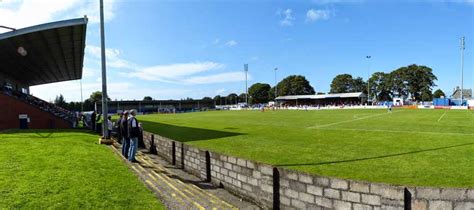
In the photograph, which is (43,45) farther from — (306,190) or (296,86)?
(296,86)

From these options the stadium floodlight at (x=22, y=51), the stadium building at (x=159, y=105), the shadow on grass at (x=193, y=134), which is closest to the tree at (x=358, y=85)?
the stadium building at (x=159, y=105)

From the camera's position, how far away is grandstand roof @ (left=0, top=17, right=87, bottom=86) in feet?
64.4

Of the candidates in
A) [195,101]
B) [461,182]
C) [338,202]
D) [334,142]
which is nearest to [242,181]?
[338,202]

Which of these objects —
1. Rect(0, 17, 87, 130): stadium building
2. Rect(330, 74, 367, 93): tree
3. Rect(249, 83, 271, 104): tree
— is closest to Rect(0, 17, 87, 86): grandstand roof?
Rect(0, 17, 87, 130): stadium building

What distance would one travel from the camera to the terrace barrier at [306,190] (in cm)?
382

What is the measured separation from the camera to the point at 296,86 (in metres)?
134

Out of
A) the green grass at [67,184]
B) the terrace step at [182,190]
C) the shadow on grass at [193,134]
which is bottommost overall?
the shadow on grass at [193,134]

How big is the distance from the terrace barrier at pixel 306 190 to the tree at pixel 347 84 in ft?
428

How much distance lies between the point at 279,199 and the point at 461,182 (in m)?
4.37

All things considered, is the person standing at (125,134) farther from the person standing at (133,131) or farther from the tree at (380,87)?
the tree at (380,87)

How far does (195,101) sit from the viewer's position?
133375 millimetres

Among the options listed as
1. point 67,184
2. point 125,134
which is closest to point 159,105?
point 125,134

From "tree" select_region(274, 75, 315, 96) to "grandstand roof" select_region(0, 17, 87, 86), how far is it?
108 metres

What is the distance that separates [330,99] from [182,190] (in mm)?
102532
